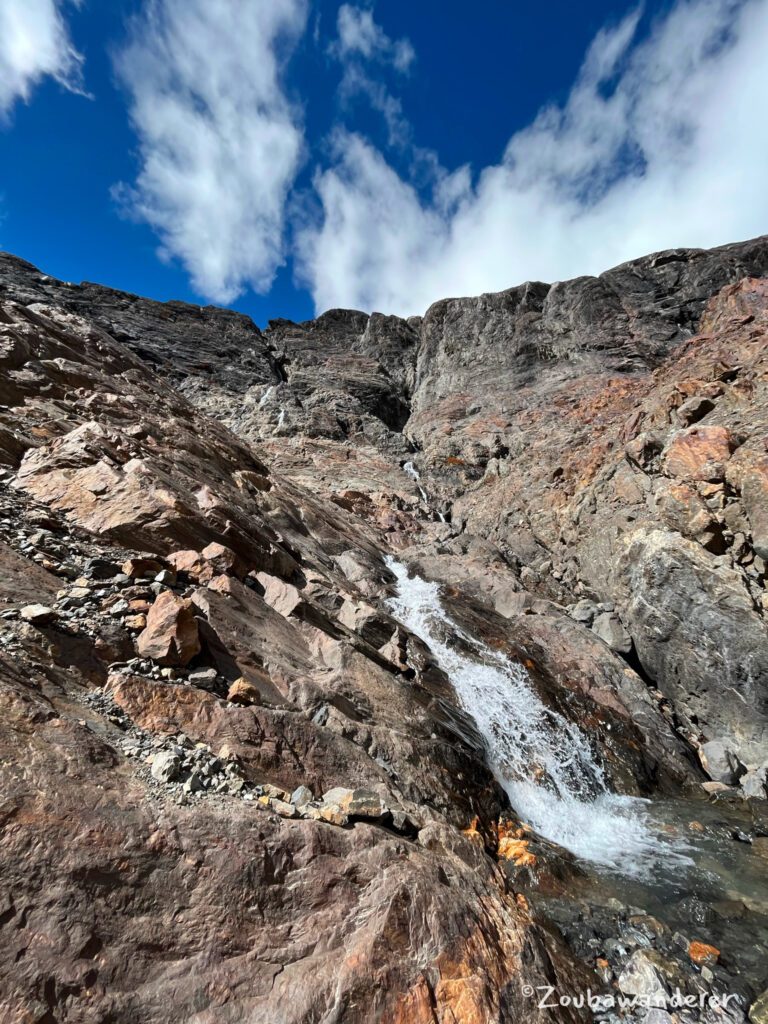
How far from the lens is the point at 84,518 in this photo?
422 inches

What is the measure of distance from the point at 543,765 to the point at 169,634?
1097cm

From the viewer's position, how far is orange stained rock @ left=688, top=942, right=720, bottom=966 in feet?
23.6

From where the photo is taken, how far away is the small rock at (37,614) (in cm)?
644

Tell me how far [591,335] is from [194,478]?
5511 cm

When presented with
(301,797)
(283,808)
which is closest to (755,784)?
(301,797)

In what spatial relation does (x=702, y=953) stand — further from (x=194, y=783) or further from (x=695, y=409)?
(x=695, y=409)

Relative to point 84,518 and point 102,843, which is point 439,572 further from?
point 102,843

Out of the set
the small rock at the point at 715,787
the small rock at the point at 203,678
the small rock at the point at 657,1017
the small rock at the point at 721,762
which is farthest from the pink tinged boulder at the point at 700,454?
the small rock at the point at 203,678

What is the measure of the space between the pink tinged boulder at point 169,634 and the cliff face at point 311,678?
0.18ft

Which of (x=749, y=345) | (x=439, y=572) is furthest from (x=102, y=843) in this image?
(x=749, y=345)

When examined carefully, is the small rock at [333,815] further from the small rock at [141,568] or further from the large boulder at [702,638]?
the large boulder at [702,638]

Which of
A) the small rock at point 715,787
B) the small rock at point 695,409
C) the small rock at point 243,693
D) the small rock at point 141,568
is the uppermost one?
the small rock at point 695,409

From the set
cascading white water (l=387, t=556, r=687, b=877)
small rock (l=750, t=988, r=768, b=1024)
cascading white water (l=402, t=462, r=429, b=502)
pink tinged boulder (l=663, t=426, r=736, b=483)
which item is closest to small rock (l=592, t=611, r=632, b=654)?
cascading white water (l=387, t=556, r=687, b=877)

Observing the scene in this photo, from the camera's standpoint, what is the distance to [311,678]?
Answer: 32.3 ft
